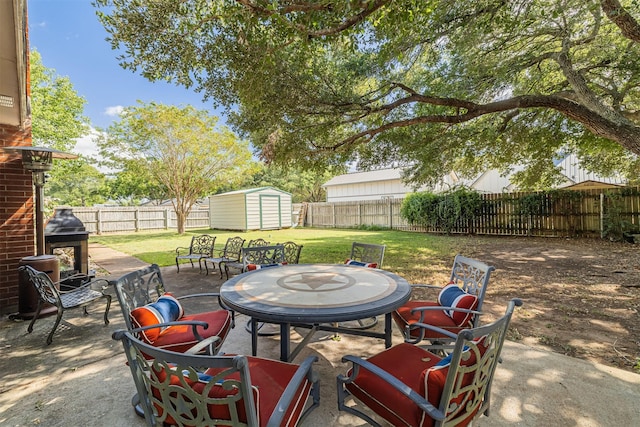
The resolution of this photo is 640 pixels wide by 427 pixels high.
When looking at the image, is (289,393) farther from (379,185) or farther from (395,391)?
(379,185)

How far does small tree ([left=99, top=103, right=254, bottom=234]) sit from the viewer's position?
12250 mm

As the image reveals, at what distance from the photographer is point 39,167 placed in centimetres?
375

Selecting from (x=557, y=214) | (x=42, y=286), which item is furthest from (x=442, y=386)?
(x=557, y=214)

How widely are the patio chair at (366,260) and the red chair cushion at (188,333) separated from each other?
156cm

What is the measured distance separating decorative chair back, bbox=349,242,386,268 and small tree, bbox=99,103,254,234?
10.7m

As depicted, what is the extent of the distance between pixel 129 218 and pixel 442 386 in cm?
1829

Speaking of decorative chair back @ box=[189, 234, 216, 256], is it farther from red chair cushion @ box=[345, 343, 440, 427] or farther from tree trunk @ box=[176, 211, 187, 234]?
tree trunk @ box=[176, 211, 187, 234]

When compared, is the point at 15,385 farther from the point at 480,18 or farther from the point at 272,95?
the point at 480,18

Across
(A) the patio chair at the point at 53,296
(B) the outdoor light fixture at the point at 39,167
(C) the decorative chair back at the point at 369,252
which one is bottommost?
(A) the patio chair at the point at 53,296

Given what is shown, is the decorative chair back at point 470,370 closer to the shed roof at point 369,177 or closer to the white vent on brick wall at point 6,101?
the white vent on brick wall at point 6,101

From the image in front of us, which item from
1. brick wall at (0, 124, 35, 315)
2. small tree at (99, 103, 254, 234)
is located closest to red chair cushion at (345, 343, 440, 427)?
brick wall at (0, 124, 35, 315)

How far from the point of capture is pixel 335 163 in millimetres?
7207

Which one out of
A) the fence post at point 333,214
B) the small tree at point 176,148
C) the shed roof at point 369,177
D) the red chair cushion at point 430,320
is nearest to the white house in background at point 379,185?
the shed roof at point 369,177

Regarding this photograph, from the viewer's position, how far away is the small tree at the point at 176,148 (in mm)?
12250
